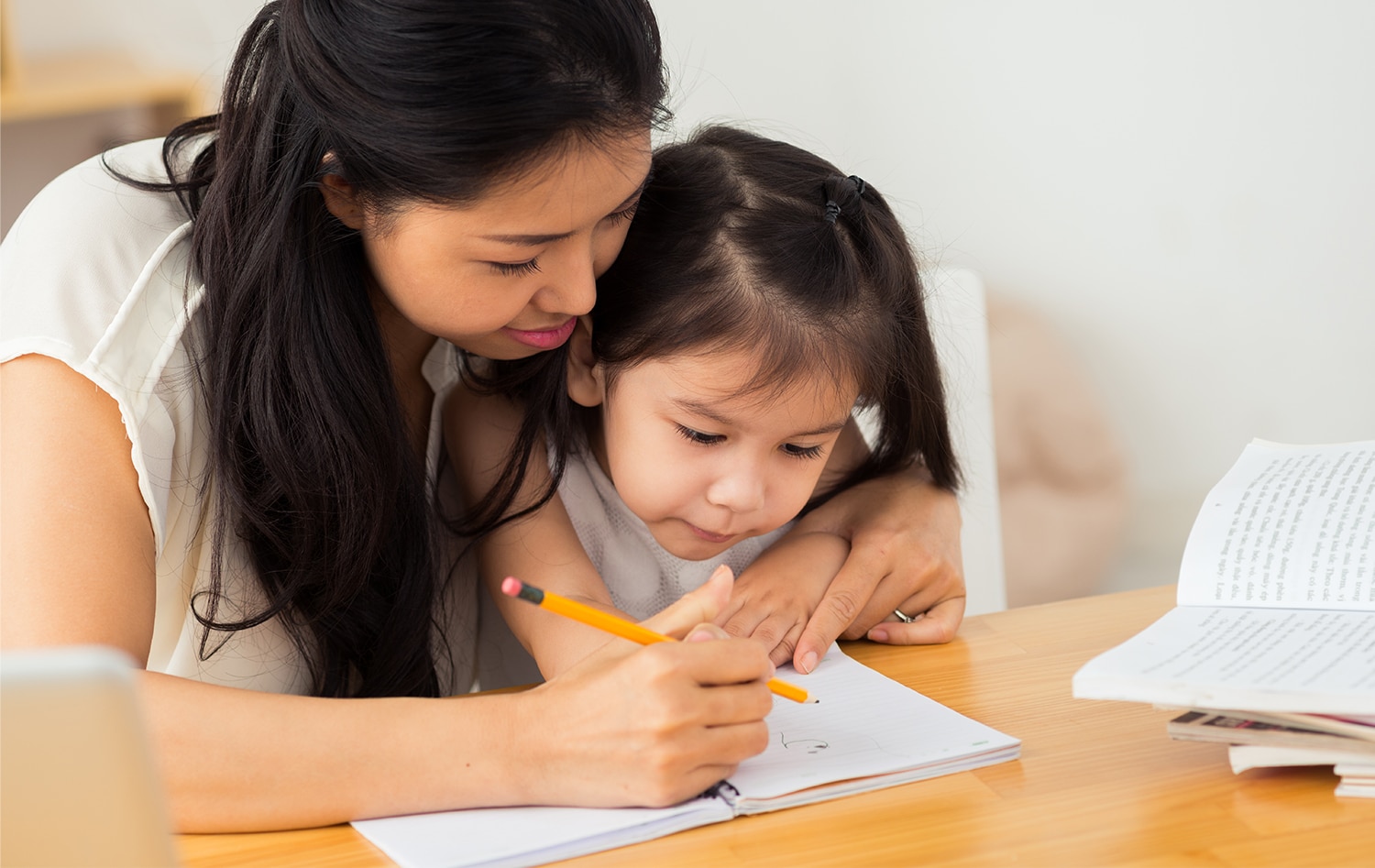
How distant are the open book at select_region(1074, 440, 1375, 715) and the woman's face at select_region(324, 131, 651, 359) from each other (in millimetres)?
421

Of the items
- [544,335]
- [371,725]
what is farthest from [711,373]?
[371,725]

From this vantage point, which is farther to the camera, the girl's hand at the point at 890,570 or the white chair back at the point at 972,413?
the white chair back at the point at 972,413

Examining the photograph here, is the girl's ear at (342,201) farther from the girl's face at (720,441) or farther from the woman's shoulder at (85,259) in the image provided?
the girl's face at (720,441)

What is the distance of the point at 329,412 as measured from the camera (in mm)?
849

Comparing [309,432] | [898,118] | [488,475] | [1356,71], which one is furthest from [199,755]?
[1356,71]

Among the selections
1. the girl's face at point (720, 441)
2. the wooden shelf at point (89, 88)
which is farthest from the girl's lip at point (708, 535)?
the wooden shelf at point (89, 88)

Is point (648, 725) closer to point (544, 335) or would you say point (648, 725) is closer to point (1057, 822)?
point (1057, 822)

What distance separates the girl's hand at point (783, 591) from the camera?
90 cm

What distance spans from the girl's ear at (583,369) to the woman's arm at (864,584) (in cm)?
21

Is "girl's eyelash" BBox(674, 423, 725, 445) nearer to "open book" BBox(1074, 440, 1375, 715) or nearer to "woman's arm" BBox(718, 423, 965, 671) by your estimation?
"woman's arm" BBox(718, 423, 965, 671)

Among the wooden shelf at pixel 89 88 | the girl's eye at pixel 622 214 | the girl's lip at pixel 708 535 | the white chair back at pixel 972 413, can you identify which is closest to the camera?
the girl's eye at pixel 622 214

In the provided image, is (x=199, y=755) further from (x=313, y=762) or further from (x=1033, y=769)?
(x=1033, y=769)

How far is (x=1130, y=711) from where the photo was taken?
772 mm

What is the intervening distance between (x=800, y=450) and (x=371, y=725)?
430 millimetres
